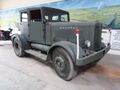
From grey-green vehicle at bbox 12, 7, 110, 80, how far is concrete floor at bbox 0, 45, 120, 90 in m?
0.25

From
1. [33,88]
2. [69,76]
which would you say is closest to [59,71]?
[69,76]

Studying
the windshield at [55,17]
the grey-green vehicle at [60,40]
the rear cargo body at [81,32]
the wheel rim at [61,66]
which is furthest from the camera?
the windshield at [55,17]

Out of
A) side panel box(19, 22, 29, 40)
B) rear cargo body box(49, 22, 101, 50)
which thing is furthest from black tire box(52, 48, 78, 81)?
side panel box(19, 22, 29, 40)

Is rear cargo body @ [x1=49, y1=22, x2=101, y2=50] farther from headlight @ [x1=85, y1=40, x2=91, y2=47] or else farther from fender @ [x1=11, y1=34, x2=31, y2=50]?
fender @ [x1=11, y1=34, x2=31, y2=50]

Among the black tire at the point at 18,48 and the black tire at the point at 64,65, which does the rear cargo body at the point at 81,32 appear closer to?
the black tire at the point at 64,65

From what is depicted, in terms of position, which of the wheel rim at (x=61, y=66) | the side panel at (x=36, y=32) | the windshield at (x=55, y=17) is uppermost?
the windshield at (x=55, y=17)

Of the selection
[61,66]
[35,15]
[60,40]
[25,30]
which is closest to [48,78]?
[61,66]

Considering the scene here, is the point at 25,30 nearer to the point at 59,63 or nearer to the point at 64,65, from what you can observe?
the point at 59,63

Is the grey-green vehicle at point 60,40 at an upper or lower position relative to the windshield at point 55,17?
lower

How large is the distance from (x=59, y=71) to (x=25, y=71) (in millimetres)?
929

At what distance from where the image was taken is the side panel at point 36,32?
4.05 meters

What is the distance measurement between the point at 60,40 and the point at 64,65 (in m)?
0.82

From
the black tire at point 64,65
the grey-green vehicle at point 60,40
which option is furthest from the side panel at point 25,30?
the black tire at point 64,65

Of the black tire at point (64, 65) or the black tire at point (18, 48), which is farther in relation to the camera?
the black tire at point (18, 48)
